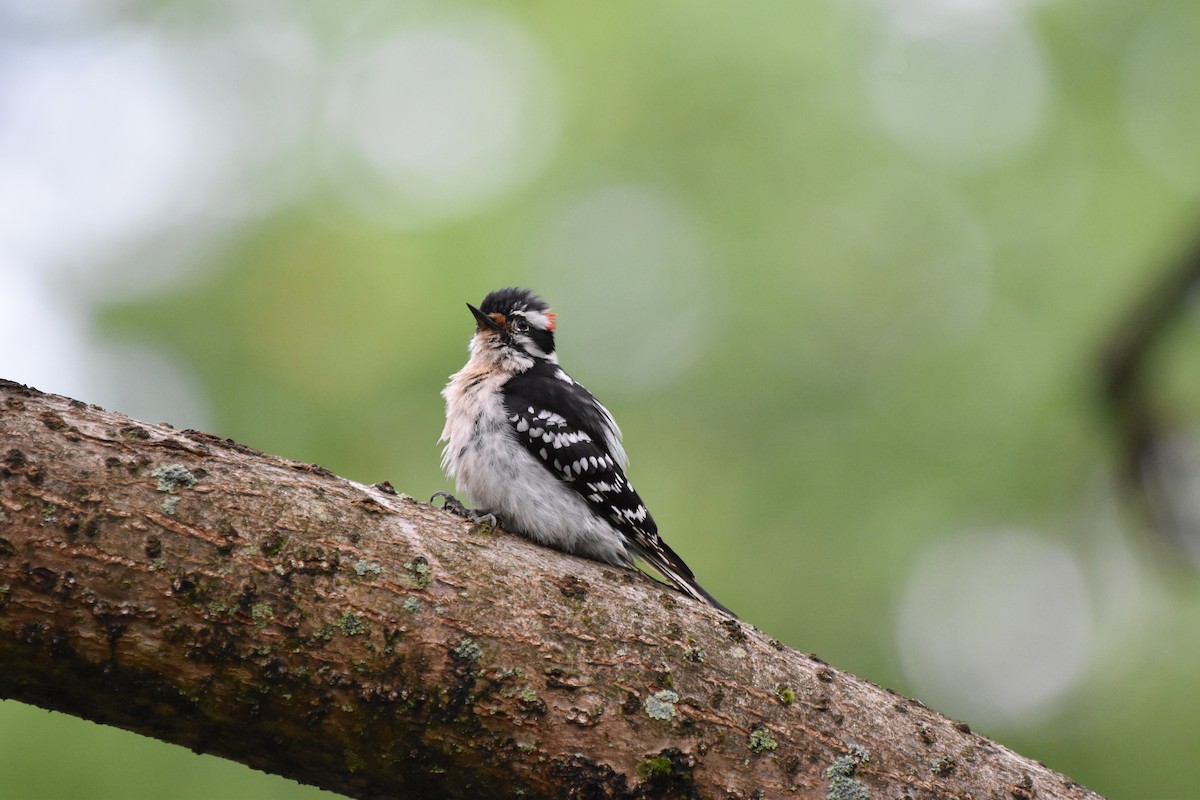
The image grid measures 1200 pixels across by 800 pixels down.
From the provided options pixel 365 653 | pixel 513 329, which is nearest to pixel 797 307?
pixel 513 329

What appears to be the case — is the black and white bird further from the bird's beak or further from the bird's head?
the bird's beak

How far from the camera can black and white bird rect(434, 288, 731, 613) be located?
434 cm

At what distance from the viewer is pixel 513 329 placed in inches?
221

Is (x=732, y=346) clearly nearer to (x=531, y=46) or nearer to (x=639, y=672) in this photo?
(x=531, y=46)

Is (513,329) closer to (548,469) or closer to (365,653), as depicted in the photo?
(548,469)

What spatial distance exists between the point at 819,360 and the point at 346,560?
19.4 feet

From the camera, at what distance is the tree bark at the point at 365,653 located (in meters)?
2.61

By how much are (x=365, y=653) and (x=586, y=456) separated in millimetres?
2017

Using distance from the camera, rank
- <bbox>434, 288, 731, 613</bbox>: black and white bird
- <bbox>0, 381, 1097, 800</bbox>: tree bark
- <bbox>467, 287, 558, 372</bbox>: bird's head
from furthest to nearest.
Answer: <bbox>467, 287, 558, 372</bbox>: bird's head < <bbox>434, 288, 731, 613</bbox>: black and white bird < <bbox>0, 381, 1097, 800</bbox>: tree bark

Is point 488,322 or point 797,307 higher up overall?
point 797,307

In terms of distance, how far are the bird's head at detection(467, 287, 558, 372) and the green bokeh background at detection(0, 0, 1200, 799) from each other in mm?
1784

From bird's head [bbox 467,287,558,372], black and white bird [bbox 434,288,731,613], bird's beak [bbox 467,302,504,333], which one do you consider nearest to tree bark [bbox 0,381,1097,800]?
black and white bird [bbox 434,288,731,613]

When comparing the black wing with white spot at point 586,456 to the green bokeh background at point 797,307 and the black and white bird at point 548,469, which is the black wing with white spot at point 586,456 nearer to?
the black and white bird at point 548,469

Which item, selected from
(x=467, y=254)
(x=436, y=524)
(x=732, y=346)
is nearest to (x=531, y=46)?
(x=467, y=254)
